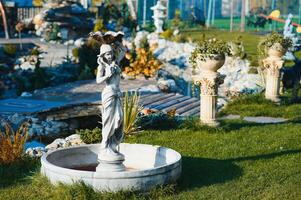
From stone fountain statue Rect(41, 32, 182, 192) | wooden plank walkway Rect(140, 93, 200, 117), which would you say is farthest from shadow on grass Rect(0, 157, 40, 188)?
wooden plank walkway Rect(140, 93, 200, 117)

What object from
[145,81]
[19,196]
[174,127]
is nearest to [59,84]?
[145,81]

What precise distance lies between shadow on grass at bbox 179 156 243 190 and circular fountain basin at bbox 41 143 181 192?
29 cm

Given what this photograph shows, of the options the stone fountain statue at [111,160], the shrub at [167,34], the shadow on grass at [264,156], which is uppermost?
the stone fountain statue at [111,160]

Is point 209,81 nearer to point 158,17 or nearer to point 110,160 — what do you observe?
point 110,160

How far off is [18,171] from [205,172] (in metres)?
2.80

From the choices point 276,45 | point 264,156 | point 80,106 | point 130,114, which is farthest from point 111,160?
point 276,45

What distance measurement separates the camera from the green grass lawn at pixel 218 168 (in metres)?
7.93

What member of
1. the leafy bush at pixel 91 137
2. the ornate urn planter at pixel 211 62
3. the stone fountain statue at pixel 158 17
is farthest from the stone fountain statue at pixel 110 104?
the stone fountain statue at pixel 158 17

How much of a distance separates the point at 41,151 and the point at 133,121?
2.05m

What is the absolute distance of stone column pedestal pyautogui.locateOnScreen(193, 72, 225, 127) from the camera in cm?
1222

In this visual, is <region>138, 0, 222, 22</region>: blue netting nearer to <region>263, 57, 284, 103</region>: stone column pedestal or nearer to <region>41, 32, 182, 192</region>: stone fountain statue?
<region>263, 57, 284, 103</region>: stone column pedestal

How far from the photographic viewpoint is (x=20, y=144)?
982 centimetres

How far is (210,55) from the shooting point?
12078mm

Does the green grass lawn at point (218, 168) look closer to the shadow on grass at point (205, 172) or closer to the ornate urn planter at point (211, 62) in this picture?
the shadow on grass at point (205, 172)
